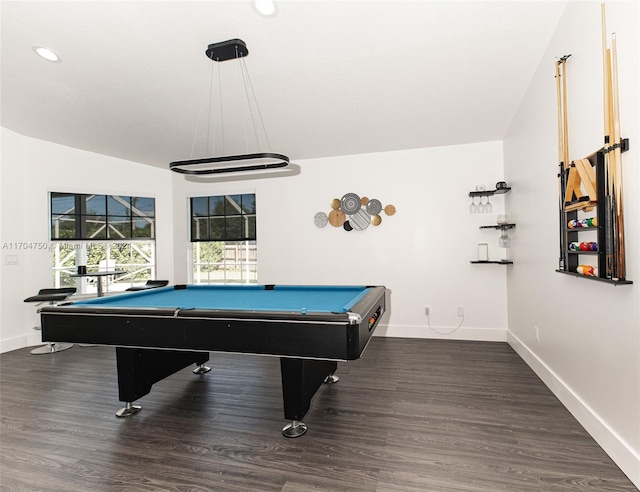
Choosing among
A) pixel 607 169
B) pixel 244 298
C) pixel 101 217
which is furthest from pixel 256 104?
pixel 101 217

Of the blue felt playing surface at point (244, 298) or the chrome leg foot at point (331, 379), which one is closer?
the blue felt playing surface at point (244, 298)

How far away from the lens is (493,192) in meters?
4.11

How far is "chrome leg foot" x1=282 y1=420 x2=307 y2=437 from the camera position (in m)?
2.16

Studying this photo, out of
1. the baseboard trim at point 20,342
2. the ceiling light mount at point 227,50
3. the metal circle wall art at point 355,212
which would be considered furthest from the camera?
the metal circle wall art at point 355,212

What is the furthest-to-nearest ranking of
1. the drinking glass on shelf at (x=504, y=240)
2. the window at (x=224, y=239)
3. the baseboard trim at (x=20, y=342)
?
the window at (x=224, y=239) < the baseboard trim at (x=20, y=342) < the drinking glass on shelf at (x=504, y=240)

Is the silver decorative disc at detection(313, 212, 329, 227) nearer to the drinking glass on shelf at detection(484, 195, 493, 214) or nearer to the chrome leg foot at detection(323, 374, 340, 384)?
the drinking glass on shelf at detection(484, 195, 493, 214)

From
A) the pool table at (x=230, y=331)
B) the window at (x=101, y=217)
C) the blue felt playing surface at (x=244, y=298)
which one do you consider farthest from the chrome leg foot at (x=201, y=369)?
the window at (x=101, y=217)

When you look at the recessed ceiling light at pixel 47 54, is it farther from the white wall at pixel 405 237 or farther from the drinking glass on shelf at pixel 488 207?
the drinking glass on shelf at pixel 488 207

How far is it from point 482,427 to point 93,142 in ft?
16.9

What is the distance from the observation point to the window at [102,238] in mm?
4789

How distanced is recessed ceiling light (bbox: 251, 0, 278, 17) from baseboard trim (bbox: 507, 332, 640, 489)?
3.01m

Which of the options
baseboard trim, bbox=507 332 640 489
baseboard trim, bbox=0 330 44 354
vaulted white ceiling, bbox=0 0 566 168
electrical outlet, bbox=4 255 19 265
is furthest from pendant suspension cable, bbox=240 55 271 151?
baseboard trim, bbox=0 330 44 354

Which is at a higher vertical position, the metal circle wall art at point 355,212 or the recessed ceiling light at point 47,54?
the recessed ceiling light at point 47,54

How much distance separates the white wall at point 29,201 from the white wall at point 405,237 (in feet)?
7.78
